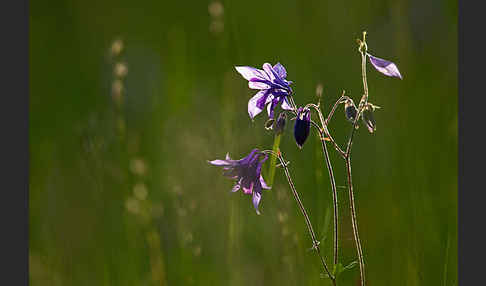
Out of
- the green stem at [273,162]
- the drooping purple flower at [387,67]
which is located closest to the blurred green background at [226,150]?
the green stem at [273,162]

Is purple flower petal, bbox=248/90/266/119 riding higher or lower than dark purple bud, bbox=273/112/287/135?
higher

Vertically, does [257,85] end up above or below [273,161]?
above

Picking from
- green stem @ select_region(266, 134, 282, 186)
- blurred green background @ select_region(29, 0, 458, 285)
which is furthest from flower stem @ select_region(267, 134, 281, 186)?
blurred green background @ select_region(29, 0, 458, 285)

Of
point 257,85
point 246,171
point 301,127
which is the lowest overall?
point 246,171

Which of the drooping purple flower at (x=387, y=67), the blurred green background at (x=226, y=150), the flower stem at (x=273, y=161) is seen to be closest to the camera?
the drooping purple flower at (x=387, y=67)

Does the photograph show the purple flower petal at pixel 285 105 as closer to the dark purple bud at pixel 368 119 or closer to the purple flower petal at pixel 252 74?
the purple flower petal at pixel 252 74

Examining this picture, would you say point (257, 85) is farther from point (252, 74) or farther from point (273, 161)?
point (273, 161)

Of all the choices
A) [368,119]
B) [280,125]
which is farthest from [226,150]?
[368,119]

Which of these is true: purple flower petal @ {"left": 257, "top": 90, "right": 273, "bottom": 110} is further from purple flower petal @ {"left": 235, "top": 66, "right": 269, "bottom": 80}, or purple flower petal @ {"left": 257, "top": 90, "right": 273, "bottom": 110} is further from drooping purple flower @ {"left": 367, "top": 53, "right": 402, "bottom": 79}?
drooping purple flower @ {"left": 367, "top": 53, "right": 402, "bottom": 79}

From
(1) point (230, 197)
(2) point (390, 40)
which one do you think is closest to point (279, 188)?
(1) point (230, 197)
